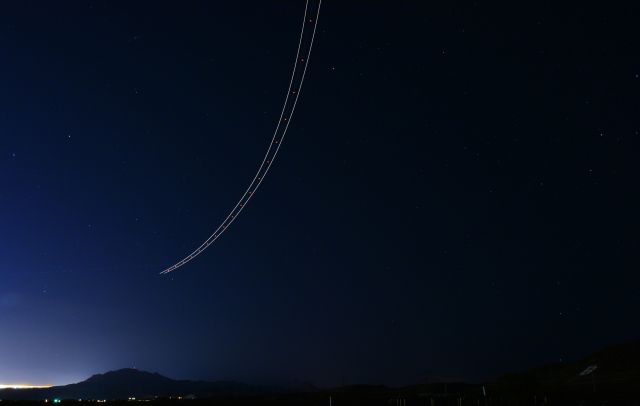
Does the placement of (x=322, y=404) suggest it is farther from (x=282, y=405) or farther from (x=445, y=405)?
(x=445, y=405)

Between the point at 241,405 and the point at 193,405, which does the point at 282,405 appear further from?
the point at 193,405

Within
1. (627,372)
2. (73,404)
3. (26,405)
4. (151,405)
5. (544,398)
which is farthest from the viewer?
(627,372)

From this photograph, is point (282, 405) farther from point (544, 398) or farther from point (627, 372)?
point (627, 372)

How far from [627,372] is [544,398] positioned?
13154 cm

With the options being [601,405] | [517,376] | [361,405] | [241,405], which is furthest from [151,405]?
[517,376]

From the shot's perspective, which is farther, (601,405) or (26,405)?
(601,405)

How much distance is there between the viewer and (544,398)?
82875 millimetres

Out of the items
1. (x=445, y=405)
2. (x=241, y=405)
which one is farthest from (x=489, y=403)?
(x=241, y=405)

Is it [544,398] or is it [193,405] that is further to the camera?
[544,398]

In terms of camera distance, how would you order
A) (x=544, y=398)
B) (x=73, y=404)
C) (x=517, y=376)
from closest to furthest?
1. (x=73, y=404)
2. (x=544, y=398)
3. (x=517, y=376)

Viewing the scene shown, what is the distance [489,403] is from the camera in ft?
243

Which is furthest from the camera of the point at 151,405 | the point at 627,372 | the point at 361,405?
the point at 627,372

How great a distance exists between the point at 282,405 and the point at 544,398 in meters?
34.8

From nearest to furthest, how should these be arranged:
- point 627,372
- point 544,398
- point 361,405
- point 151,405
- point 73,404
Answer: point 73,404 → point 151,405 → point 361,405 → point 544,398 → point 627,372
